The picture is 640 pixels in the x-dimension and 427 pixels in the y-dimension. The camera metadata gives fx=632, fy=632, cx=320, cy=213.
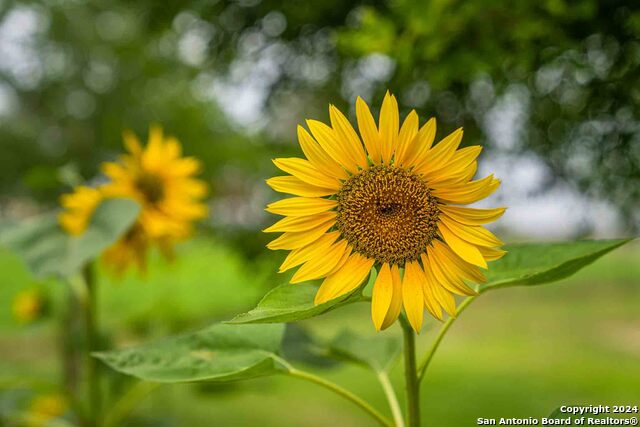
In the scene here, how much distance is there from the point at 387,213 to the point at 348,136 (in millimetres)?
60

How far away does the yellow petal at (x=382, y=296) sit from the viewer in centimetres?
39

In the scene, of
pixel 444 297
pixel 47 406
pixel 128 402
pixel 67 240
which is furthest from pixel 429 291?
pixel 47 406

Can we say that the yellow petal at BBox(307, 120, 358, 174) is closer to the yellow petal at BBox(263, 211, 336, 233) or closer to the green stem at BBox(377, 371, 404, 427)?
the yellow petal at BBox(263, 211, 336, 233)

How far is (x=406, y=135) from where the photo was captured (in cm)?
42

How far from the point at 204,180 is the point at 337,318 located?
8.56 ft

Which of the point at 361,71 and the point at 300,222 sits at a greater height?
the point at 361,71

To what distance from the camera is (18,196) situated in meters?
3.88

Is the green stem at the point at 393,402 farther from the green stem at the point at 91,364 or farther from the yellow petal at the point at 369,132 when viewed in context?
the green stem at the point at 91,364

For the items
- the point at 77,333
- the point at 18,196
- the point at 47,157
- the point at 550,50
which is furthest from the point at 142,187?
the point at 18,196

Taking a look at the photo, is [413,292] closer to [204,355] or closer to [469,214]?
[469,214]

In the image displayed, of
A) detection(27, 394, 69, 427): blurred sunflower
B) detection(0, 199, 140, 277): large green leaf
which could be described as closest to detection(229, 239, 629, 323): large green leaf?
detection(0, 199, 140, 277): large green leaf

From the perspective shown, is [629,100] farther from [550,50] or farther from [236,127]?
[236,127]

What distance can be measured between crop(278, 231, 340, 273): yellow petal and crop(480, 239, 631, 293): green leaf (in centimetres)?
14

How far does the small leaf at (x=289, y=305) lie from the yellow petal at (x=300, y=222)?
0.12ft
